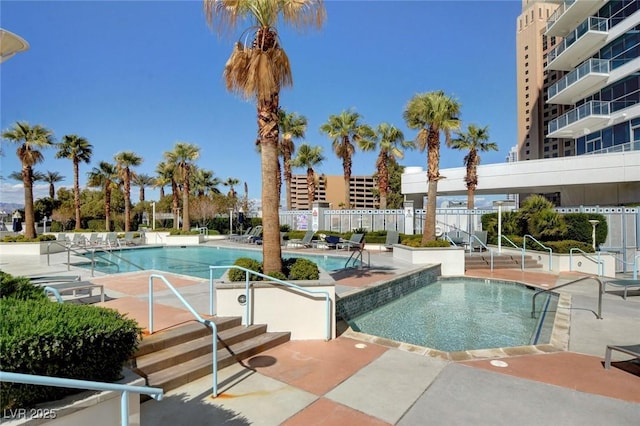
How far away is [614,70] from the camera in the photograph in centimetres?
2281

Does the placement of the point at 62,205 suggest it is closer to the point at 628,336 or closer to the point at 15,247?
the point at 15,247

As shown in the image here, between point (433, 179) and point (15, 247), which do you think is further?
point (15, 247)

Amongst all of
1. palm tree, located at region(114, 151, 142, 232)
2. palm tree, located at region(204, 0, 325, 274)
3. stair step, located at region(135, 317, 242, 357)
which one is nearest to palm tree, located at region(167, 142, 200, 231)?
palm tree, located at region(114, 151, 142, 232)

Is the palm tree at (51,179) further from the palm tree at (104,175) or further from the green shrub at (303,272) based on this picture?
the green shrub at (303,272)

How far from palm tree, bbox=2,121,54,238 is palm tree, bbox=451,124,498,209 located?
27356 millimetres

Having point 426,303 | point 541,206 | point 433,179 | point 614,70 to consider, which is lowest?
point 426,303

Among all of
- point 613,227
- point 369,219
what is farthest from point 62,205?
point 613,227

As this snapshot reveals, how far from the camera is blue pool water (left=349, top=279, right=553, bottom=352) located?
6762mm

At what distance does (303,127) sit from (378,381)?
25658 mm

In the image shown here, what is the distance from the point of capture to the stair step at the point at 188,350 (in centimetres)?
425

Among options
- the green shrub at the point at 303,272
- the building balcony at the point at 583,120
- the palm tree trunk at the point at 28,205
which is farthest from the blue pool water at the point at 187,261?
the building balcony at the point at 583,120

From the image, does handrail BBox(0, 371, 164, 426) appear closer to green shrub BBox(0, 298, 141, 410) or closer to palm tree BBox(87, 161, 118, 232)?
green shrub BBox(0, 298, 141, 410)

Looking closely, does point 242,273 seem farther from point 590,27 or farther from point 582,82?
point 590,27

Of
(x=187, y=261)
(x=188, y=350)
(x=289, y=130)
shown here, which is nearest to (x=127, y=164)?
(x=289, y=130)
